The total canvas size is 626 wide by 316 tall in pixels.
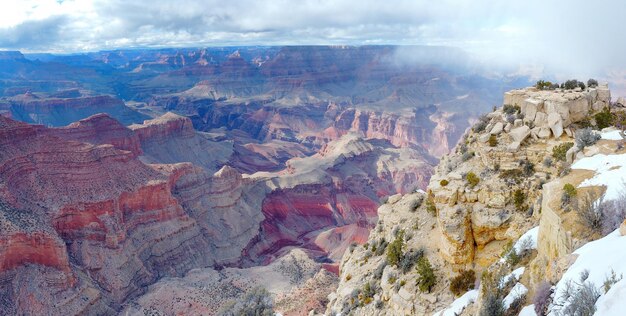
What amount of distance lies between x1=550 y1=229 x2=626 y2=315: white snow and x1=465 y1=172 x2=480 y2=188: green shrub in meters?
8.11

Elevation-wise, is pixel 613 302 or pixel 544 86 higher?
pixel 544 86

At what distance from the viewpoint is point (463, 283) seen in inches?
693

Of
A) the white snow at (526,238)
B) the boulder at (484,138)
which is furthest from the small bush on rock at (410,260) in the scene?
the boulder at (484,138)

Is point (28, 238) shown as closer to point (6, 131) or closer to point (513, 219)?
point (6, 131)

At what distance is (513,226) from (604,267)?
8.11 metres

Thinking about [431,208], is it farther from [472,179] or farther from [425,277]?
[425,277]

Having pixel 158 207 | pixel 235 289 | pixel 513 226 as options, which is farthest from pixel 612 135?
pixel 158 207

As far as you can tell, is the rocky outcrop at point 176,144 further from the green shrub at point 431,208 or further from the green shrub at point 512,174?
the green shrub at point 512,174

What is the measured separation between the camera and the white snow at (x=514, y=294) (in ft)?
41.1

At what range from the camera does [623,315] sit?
8188 mm

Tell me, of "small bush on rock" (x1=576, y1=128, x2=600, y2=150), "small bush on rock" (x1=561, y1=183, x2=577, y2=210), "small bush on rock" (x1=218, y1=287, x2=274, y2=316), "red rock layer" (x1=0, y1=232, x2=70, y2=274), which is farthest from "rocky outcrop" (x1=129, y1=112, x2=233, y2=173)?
"small bush on rock" (x1=561, y1=183, x2=577, y2=210)

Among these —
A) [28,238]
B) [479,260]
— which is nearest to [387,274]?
[479,260]

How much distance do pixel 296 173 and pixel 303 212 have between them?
36.5ft

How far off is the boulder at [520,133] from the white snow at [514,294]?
9.13 metres
